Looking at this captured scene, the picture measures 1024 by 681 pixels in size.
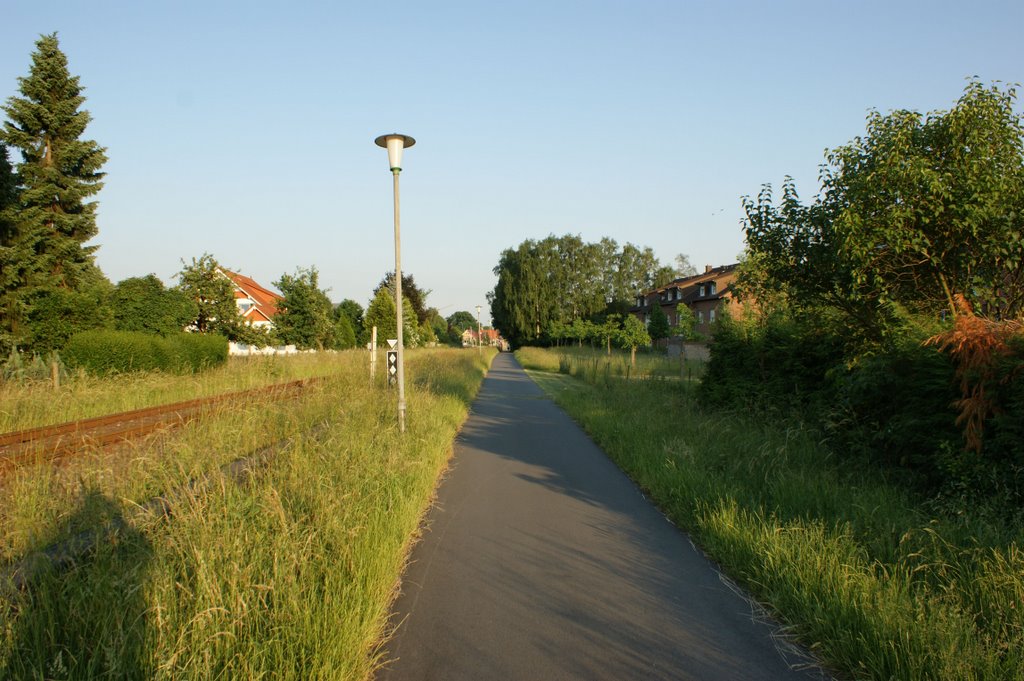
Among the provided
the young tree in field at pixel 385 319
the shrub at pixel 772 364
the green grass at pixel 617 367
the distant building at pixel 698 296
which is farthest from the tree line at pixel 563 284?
the shrub at pixel 772 364

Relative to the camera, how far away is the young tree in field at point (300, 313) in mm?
36250

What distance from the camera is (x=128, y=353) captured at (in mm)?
19094

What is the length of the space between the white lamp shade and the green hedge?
11.3 metres

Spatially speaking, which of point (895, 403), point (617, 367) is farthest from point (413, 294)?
point (895, 403)

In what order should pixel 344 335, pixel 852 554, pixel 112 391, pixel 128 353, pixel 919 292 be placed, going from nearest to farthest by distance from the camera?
pixel 852 554
pixel 919 292
pixel 112 391
pixel 128 353
pixel 344 335

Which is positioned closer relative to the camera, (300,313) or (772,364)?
(772,364)

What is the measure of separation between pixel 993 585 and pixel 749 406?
7.67 metres

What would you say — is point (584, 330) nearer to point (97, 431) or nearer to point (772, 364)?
point (772, 364)

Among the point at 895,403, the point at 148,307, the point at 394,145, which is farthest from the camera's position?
the point at 148,307

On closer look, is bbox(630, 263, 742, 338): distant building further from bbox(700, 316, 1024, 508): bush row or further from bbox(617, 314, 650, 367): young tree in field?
bbox(700, 316, 1024, 508): bush row

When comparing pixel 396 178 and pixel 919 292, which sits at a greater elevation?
pixel 396 178

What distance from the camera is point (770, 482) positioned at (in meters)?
6.56

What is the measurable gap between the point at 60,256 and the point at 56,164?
432cm

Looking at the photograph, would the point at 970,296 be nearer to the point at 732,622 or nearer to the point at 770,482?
the point at 770,482
